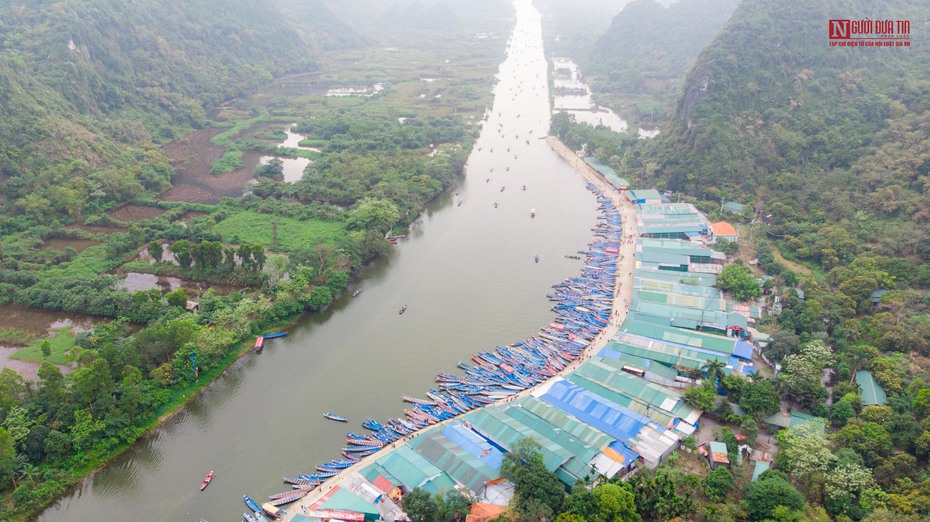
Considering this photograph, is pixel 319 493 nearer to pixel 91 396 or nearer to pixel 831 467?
pixel 91 396

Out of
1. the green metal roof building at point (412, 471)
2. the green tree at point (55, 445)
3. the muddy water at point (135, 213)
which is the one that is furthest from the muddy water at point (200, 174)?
the green metal roof building at point (412, 471)

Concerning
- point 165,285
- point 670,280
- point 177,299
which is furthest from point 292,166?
point 670,280

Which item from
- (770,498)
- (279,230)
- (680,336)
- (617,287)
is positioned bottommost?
(770,498)

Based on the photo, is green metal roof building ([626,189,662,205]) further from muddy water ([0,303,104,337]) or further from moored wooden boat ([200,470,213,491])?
muddy water ([0,303,104,337])

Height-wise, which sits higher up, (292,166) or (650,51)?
(650,51)

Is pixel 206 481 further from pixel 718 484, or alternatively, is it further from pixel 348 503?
pixel 718 484

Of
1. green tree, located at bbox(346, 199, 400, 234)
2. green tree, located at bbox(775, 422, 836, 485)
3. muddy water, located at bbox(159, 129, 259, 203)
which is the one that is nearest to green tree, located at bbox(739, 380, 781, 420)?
green tree, located at bbox(775, 422, 836, 485)

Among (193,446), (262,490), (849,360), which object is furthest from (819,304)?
(193,446)
